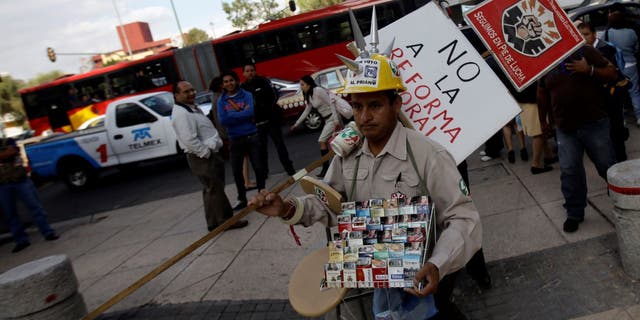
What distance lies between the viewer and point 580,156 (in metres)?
3.77

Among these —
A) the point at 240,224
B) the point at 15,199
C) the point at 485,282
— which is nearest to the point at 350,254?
the point at 485,282

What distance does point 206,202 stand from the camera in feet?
19.1

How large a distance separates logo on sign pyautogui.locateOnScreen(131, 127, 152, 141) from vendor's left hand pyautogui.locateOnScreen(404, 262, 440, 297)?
34.2 feet

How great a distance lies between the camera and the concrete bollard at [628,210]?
3025mm

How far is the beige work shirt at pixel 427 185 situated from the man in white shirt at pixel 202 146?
3518 millimetres

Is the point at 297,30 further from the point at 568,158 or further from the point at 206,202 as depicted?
the point at 568,158

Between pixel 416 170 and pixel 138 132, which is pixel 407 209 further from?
pixel 138 132

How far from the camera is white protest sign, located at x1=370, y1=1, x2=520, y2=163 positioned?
2838mm

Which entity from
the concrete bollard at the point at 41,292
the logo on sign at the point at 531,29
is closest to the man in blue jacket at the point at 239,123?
the concrete bollard at the point at 41,292

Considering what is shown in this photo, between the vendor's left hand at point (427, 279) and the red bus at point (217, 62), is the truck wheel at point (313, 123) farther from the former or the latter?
the vendor's left hand at point (427, 279)

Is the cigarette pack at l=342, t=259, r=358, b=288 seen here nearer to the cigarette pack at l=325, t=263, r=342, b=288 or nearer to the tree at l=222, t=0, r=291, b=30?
the cigarette pack at l=325, t=263, r=342, b=288

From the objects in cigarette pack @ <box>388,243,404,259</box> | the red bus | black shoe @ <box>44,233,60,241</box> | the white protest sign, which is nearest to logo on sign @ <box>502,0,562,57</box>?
the white protest sign

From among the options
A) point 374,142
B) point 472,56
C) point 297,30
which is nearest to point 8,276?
point 374,142

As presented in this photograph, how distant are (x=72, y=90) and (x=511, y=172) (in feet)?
66.4
